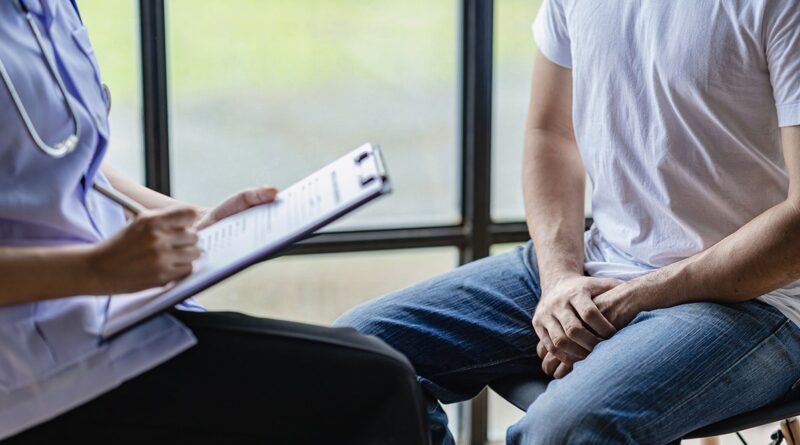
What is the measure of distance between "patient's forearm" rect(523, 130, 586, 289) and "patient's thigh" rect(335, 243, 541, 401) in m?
0.06

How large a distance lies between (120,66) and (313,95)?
16.0 inches

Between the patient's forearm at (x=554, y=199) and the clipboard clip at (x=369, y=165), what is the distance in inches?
18.3

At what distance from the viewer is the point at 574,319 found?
1.45 meters

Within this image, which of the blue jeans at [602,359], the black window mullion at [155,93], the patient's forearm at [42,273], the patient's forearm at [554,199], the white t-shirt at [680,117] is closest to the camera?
the patient's forearm at [42,273]

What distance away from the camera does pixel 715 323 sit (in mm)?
1355

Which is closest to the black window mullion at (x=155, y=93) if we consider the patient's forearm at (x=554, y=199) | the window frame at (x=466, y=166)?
the window frame at (x=466, y=166)

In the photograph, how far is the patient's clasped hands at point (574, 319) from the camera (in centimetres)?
143

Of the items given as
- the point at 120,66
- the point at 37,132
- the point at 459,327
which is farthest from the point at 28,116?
the point at 120,66

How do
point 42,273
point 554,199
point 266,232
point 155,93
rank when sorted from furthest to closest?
point 155,93
point 554,199
point 266,232
point 42,273

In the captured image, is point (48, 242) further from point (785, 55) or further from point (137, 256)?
point (785, 55)

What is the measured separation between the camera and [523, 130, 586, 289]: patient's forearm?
161 cm

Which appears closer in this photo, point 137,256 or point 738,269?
point 137,256

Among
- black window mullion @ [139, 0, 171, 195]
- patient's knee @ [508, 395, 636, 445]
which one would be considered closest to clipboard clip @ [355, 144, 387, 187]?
patient's knee @ [508, 395, 636, 445]

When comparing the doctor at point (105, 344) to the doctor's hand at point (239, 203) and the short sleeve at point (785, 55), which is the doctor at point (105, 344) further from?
the short sleeve at point (785, 55)
